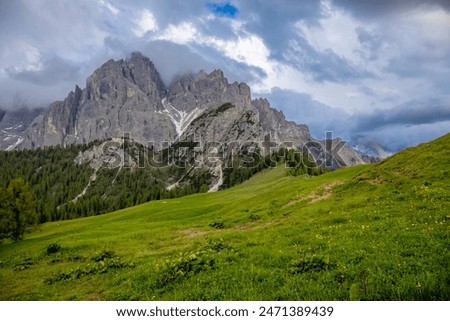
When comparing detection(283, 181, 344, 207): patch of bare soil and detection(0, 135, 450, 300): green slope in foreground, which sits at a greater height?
detection(283, 181, 344, 207): patch of bare soil

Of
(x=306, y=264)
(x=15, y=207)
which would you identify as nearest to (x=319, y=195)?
(x=306, y=264)

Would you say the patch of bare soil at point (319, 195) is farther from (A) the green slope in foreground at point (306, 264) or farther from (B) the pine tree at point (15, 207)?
(B) the pine tree at point (15, 207)

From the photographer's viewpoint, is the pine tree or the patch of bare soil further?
the pine tree

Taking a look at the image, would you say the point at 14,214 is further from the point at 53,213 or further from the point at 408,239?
the point at 53,213

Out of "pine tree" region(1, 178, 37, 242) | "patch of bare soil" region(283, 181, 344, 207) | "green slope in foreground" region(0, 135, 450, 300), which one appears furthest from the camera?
"pine tree" region(1, 178, 37, 242)

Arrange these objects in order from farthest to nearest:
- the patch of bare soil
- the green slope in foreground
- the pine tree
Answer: the pine tree, the patch of bare soil, the green slope in foreground

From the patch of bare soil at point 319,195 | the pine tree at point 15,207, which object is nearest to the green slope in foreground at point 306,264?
the patch of bare soil at point 319,195

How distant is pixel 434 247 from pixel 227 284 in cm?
817

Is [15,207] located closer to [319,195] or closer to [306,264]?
[319,195]

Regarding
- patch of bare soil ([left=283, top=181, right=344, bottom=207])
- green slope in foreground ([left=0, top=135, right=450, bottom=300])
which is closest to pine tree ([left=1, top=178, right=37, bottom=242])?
green slope in foreground ([left=0, top=135, right=450, bottom=300])

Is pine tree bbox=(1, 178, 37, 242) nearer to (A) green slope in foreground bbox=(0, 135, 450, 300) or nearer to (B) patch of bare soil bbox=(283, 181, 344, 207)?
(A) green slope in foreground bbox=(0, 135, 450, 300)

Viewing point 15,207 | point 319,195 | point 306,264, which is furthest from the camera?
point 15,207

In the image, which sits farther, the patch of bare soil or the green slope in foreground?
the patch of bare soil
